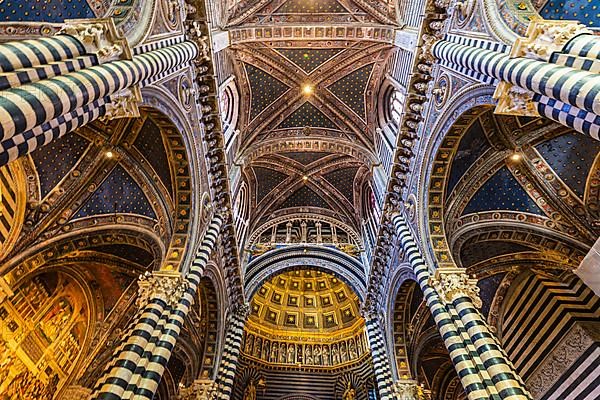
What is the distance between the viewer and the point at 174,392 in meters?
15.6

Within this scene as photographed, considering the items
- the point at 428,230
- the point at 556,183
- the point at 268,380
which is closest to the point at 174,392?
the point at 268,380

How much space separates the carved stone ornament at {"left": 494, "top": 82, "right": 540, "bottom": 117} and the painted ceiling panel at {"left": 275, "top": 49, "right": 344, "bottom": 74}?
1066 cm

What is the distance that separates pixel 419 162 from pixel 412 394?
8.18 meters

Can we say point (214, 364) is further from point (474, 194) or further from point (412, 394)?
point (474, 194)

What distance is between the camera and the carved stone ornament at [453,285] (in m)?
8.52

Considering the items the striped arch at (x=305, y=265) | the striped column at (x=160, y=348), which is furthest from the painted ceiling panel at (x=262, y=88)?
the striped column at (x=160, y=348)

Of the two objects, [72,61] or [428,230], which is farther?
[428,230]


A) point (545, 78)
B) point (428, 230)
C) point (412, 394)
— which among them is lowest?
point (412, 394)

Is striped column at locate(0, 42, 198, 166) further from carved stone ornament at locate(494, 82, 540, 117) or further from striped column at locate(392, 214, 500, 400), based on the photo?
striped column at locate(392, 214, 500, 400)

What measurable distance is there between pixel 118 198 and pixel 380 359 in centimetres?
1134

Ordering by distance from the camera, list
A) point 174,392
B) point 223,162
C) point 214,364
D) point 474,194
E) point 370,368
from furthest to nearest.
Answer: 1. point 370,368
2. point 174,392
3. point 214,364
4. point 223,162
5. point 474,194

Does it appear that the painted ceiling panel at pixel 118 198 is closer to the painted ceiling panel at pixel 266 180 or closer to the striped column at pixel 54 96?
the striped column at pixel 54 96

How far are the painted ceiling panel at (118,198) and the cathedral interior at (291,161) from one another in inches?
2.0

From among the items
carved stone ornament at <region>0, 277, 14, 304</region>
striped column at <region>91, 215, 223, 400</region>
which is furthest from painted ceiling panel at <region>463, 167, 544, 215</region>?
carved stone ornament at <region>0, 277, 14, 304</region>
